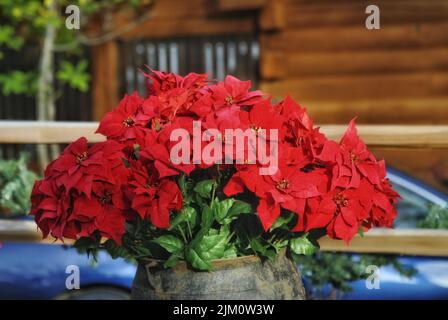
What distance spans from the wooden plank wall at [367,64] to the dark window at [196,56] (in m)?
0.25

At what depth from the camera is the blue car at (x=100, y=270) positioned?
152 inches

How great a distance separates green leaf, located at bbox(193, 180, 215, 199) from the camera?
228 cm

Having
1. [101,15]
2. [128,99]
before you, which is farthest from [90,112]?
[128,99]

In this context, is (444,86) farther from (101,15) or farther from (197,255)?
(197,255)

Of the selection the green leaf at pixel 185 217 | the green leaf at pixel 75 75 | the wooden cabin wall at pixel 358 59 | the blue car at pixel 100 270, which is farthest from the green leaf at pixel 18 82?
the green leaf at pixel 185 217

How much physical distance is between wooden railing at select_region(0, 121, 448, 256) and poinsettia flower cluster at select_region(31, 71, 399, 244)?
1.15 metres

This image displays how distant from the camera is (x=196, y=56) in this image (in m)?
8.12

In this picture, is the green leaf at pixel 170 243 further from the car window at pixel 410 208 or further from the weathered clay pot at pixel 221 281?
the car window at pixel 410 208

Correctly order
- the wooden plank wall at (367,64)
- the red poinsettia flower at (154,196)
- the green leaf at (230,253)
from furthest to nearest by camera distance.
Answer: the wooden plank wall at (367,64) → the green leaf at (230,253) → the red poinsettia flower at (154,196)

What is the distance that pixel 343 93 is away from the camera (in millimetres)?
7645

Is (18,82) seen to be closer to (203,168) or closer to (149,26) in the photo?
(149,26)

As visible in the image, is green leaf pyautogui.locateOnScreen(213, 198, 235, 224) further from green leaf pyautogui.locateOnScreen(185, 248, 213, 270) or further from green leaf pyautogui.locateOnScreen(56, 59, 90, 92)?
green leaf pyautogui.locateOnScreen(56, 59, 90, 92)

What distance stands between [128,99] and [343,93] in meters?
5.34

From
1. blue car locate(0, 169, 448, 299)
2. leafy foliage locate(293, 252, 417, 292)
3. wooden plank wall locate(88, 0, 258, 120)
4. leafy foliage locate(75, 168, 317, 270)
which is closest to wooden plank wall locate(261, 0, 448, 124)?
wooden plank wall locate(88, 0, 258, 120)
